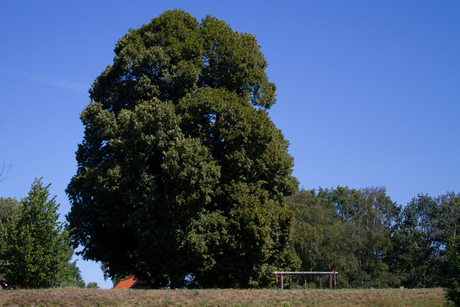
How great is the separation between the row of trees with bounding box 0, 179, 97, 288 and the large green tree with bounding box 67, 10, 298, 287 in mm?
2970

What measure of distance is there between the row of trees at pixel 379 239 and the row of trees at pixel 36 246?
37.8m

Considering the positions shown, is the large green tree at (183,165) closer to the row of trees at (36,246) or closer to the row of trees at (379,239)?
the row of trees at (36,246)

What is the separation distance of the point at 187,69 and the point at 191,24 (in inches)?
195

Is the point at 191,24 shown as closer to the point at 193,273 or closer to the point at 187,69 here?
the point at 187,69

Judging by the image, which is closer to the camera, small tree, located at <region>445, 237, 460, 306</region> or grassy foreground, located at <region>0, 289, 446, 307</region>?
small tree, located at <region>445, 237, 460, 306</region>

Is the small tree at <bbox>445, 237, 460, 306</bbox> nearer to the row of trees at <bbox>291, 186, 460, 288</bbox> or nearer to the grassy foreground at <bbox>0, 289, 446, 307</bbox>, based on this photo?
the grassy foreground at <bbox>0, 289, 446, 307</bbox>

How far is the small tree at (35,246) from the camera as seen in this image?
18625 millimetres

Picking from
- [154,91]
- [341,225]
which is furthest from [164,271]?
[341,225]

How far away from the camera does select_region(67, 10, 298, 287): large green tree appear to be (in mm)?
21438

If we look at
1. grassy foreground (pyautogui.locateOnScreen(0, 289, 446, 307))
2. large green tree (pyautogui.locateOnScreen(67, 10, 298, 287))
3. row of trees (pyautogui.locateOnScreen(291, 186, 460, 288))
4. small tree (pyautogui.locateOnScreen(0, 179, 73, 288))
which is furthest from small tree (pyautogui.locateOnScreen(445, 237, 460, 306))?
row of trees (pyautogui.locateOnScreen(291, 186, 460, 288))

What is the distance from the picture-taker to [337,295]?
1723 centimetres

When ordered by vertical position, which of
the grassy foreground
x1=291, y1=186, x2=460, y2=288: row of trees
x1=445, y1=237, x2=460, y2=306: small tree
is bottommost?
the grassy foreground

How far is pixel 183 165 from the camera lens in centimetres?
2045

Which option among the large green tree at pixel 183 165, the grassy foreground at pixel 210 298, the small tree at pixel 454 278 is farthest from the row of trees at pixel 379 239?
the small tree at pixel 454 278
